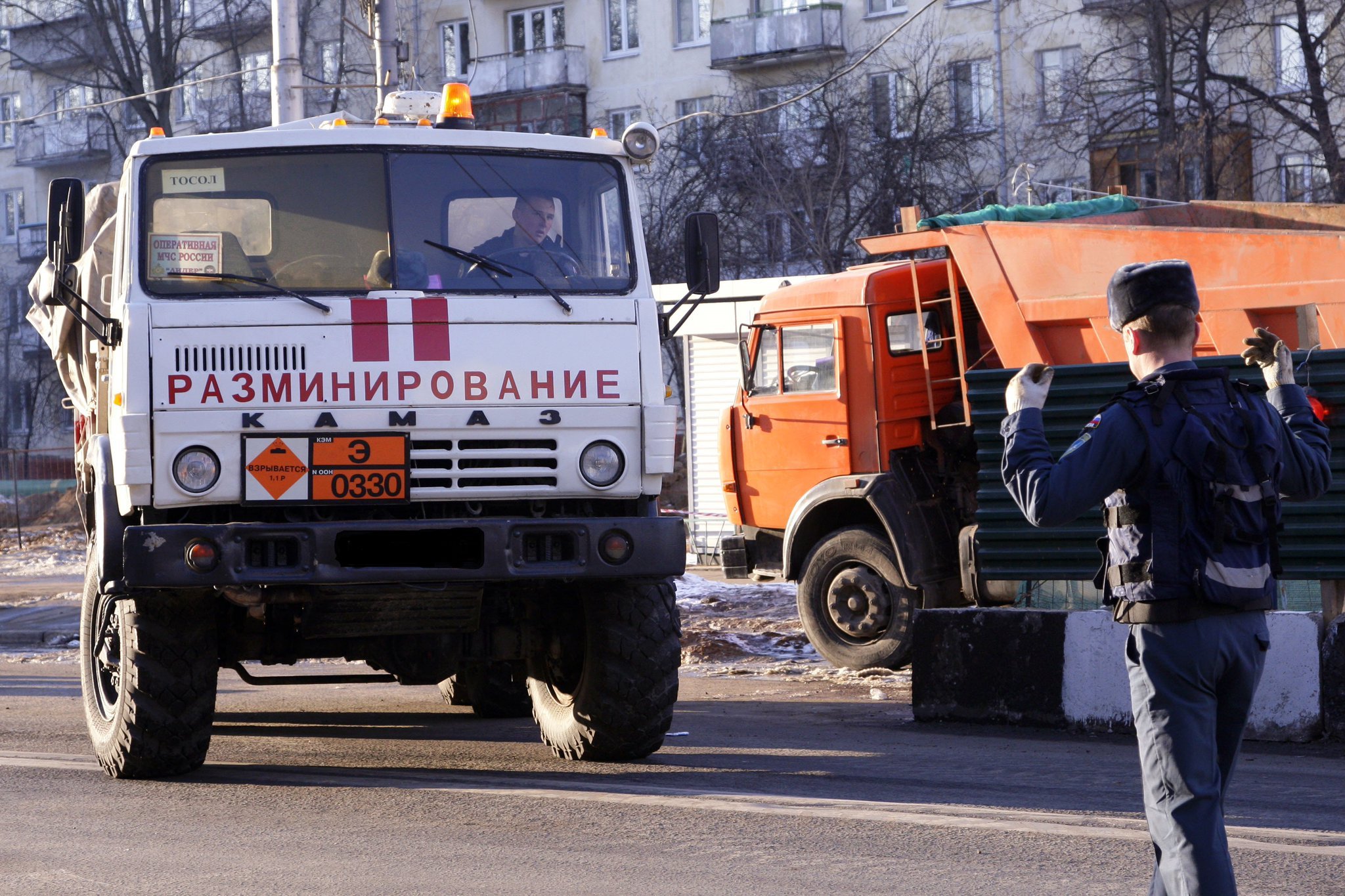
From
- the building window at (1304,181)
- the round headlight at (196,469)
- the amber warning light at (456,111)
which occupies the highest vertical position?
the building window at (1304,181)

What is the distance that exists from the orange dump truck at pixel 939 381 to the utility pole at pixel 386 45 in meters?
4.61

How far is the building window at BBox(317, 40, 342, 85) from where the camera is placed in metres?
40.2

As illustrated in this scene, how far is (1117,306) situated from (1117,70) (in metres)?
24.9

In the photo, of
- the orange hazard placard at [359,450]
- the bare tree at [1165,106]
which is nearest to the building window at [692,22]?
the bare tree at [1165,106]

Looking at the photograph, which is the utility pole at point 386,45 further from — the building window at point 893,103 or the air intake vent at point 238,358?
the building window at point 893,103

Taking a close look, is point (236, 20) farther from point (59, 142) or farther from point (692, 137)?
point (692, 137)

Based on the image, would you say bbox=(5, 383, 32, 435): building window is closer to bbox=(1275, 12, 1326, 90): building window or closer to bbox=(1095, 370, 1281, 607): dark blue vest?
bbox=(1275, 12, 1326, 90): building window

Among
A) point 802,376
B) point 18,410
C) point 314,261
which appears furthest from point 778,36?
point 314,261

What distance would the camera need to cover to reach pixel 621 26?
39750mm

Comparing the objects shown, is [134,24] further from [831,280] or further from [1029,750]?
[1029,750]

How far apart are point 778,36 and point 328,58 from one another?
466 inches

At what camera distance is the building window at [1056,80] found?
2866 centimetres

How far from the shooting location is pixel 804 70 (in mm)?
36625

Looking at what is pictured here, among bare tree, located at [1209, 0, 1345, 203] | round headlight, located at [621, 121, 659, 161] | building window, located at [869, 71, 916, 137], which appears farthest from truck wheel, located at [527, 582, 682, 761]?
building window, located at [869, 71, 916, 137]
